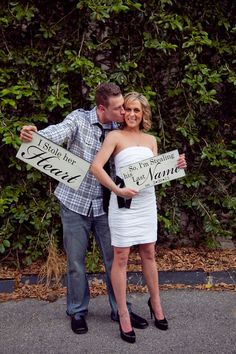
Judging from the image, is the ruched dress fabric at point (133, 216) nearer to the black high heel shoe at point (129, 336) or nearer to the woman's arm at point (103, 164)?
the woman's arm at point (103, 164)

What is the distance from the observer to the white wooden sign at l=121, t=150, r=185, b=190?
10.5ft

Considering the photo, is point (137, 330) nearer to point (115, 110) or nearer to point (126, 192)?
point (126, 192)

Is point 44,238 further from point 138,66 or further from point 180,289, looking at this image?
point 138,66

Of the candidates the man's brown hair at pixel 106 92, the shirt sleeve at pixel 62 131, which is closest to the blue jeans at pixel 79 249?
the shirt sleeve at pixel 62 131

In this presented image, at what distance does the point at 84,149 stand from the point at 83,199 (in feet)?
1.18

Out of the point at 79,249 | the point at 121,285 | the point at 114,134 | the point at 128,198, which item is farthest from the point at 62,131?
the point at 121,285

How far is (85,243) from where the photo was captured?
11.5ft

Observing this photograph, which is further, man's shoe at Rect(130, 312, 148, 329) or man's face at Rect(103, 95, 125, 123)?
man's shoe at Rect(130, 312, 148, 329)

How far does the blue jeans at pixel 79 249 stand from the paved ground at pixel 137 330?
0.58ft

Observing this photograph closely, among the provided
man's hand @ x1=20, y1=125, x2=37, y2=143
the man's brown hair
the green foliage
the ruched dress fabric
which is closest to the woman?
the ruched dress fabric

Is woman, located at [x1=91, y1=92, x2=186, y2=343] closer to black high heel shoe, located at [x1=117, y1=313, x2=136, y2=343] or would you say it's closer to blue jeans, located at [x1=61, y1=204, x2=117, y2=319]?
black high heel shoe, located at [x1=117, y1=313, x2=136, y2=343]

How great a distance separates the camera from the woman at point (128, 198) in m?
3.19

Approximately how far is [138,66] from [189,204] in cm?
145

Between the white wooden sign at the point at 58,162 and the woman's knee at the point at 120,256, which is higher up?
the white wooden sign at the point at 58,162
